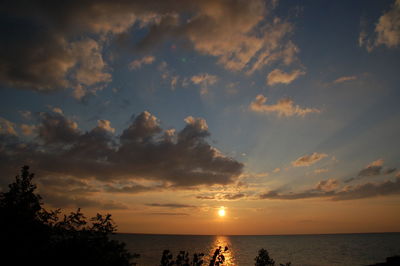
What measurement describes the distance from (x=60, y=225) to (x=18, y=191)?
3.03m

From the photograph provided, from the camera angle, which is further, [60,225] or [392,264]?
[392,264]

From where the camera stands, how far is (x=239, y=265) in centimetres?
10988

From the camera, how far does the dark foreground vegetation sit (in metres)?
12.1

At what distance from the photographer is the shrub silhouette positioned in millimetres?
12180

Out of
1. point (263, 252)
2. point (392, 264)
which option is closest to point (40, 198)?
point (263, 252)

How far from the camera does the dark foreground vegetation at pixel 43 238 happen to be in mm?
12148

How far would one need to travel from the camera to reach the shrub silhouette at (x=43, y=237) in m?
12.2

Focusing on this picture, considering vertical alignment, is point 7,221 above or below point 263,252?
above

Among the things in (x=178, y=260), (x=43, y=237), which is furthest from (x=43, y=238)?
(x=178, y=260)

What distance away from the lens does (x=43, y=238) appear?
13000 mm

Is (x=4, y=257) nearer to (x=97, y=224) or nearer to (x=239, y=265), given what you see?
(x=97, y=224)

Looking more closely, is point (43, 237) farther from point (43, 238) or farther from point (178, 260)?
point (178, 260)

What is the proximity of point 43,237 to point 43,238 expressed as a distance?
51 millimetres

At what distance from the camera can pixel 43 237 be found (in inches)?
513
